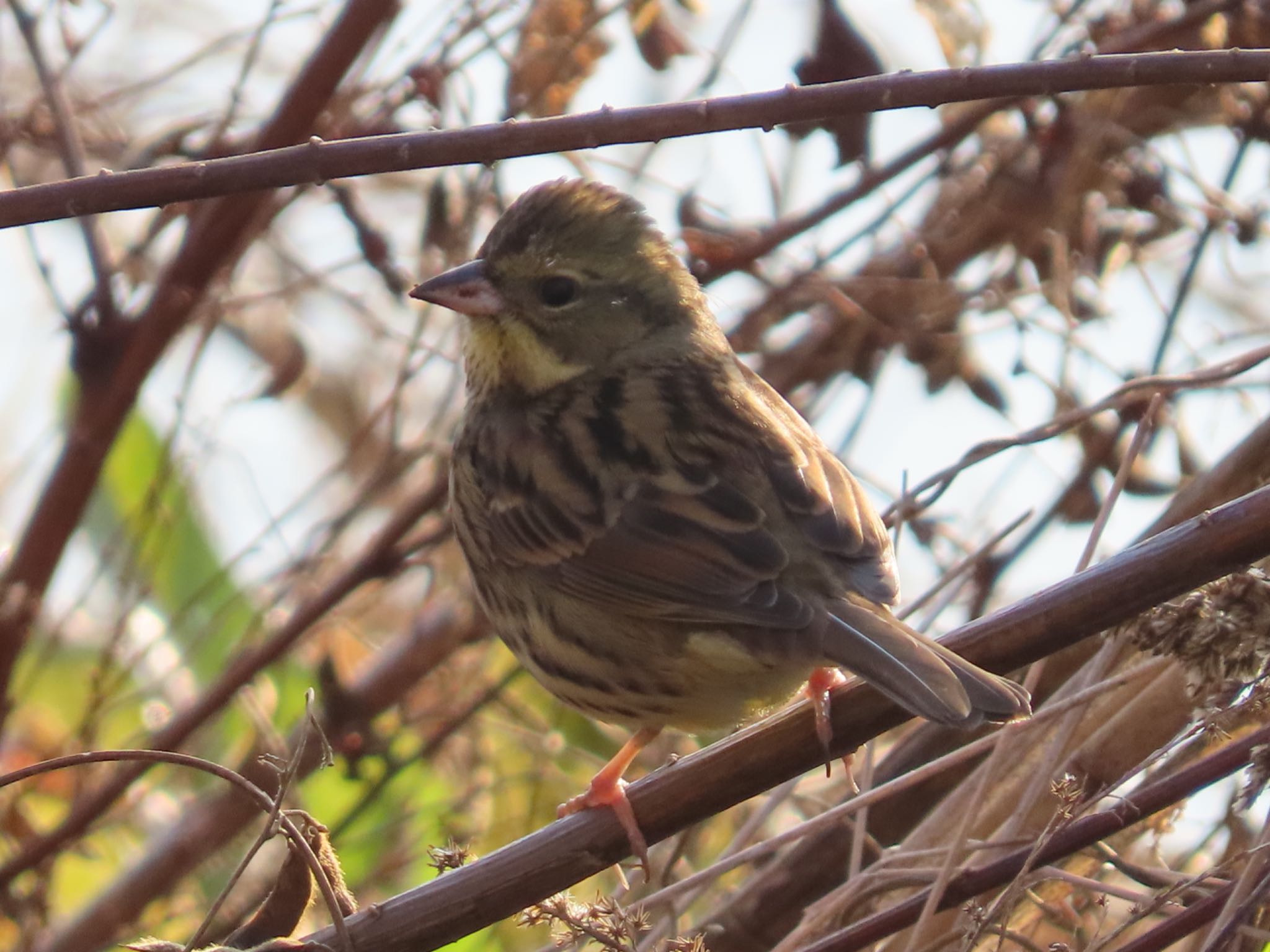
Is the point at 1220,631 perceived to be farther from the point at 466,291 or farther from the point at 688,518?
the point at 466,291

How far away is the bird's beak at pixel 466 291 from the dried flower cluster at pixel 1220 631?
1.49m

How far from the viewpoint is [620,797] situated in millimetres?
2377

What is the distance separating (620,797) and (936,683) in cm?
45

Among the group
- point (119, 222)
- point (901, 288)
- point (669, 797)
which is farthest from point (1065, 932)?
point (119, 222)

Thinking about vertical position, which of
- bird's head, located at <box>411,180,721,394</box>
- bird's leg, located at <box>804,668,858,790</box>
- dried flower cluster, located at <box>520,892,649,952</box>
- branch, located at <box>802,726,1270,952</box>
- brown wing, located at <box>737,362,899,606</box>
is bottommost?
branch, located at <box>802,726,1270,952</box>

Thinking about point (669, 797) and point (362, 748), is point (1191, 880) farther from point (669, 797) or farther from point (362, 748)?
point (362, 748)

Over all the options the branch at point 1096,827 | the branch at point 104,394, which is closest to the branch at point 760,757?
the branch at point 1096,827

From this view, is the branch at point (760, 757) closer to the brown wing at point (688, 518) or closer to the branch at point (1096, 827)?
the branch at point (1096, 827)

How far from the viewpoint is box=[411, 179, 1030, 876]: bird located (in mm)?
2857

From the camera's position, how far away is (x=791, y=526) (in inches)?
118

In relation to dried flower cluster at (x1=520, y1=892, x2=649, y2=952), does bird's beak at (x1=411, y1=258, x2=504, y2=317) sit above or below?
above

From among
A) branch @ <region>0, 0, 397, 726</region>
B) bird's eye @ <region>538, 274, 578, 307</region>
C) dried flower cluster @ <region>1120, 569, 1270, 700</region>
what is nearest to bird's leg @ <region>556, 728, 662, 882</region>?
dried flower cluster @ <region>1120, 569, 1270, 700</region>

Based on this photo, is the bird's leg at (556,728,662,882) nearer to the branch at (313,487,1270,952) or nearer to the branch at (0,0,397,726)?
the branch at (313,487,1270,952)

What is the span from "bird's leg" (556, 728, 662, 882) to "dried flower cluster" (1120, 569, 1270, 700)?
0.68 m
